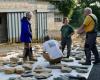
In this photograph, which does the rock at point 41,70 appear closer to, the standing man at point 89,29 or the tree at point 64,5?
the standing man at point 89,29

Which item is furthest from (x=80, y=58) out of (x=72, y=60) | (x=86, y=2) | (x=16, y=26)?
(x=86, y=2)

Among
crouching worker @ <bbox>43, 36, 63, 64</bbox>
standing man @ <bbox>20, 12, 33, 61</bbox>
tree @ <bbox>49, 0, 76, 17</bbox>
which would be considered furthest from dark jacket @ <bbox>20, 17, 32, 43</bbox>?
tree @ <bbox>49, 0, 76, 17</bbox>

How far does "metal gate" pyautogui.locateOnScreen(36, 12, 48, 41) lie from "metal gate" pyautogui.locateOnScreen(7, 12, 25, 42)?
1.58m

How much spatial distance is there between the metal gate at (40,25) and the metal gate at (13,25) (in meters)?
1.58

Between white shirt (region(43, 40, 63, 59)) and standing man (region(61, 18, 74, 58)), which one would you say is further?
standing man (region(61, 18, 74, 58))

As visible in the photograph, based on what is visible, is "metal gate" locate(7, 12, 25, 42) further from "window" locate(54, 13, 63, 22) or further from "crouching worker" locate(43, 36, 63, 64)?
"crouching worker" locate(43, 36, 63, 64)

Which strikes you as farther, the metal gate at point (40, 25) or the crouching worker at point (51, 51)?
the metal gate at point (40, 25)

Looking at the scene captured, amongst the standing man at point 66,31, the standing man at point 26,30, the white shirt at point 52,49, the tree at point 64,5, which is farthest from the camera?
the tree at point 64,5

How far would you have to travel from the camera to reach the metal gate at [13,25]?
20281mm

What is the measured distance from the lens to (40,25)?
2192cm


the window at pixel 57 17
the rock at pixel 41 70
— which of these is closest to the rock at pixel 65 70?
the rock at pixel 41 70

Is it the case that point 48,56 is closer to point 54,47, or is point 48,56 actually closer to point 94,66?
point 54,47

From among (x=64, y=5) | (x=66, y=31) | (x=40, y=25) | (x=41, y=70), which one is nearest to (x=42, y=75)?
(x=41, y=70)

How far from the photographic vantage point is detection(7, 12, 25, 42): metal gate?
20.3m
